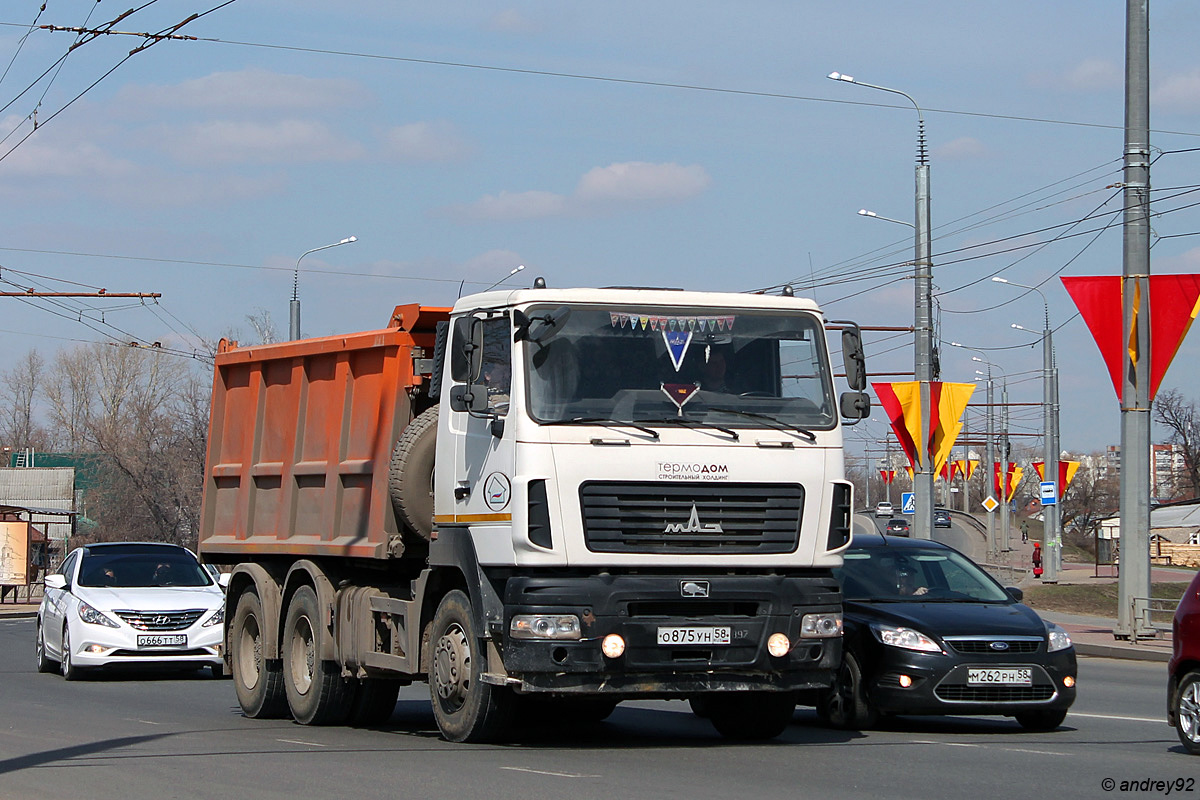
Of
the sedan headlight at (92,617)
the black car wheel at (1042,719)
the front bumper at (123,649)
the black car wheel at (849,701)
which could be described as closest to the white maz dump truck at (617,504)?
the black car wheel at (849,701)

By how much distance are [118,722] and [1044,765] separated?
7534mm

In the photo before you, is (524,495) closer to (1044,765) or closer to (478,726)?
(478,726)

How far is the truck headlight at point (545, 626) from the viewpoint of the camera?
955 centimetres

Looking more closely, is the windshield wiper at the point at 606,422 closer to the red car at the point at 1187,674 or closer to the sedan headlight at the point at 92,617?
the red car at the point at 1187,674

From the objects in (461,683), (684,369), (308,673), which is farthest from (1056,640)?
(308,673)

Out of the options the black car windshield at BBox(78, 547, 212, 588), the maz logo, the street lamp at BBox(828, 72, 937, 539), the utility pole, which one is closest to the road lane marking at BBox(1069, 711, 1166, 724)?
the maz logo

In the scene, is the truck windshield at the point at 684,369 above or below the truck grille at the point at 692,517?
above

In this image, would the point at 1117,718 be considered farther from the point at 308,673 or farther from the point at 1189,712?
the point at 308,673

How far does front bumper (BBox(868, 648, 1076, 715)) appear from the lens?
1141 centimetres

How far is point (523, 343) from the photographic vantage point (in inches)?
393

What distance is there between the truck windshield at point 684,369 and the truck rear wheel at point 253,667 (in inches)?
195

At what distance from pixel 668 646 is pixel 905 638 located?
2634 millimetres

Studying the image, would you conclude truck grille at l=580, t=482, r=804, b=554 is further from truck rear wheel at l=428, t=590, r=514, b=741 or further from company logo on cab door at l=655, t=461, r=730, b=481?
truck rear wheel at l=428, t=590, r=514, b=741

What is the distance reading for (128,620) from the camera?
18109mm
